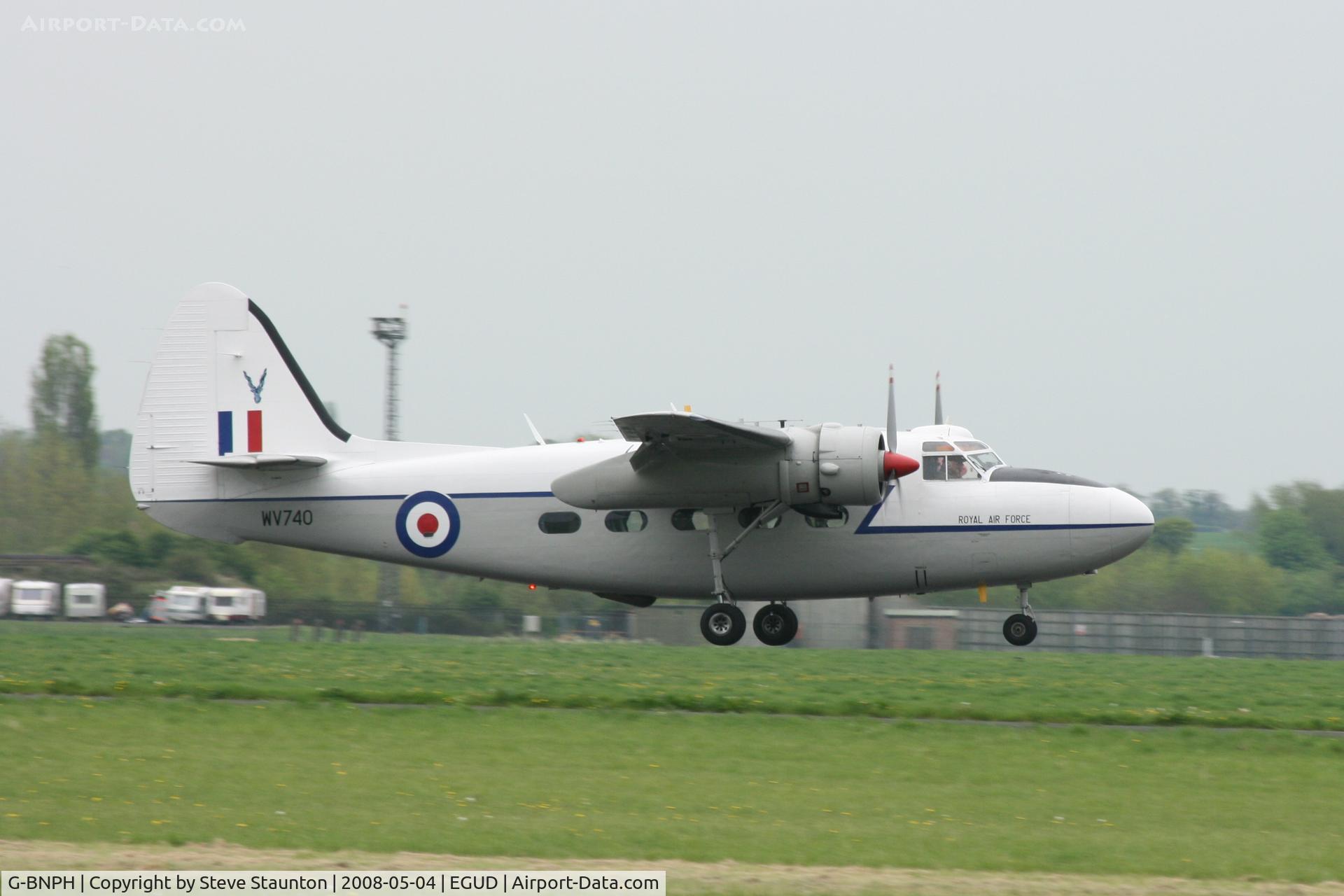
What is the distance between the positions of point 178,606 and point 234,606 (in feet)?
5.35

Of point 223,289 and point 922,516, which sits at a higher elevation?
point 223,289

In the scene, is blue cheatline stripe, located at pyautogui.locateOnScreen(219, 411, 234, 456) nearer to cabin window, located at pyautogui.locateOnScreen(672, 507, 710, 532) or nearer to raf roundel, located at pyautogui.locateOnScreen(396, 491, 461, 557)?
raf roundel, located at pyautogui.locateOnScreen(396, 491, 461, 557)

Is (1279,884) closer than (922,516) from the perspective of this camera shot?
Yes

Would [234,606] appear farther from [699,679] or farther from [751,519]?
[751,519]

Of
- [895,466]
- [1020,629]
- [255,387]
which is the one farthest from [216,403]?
[1020,629]

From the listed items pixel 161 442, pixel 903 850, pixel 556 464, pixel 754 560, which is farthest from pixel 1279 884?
pixel 161 442

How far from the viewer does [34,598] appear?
129 ft

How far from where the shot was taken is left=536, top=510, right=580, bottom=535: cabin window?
17891 mm

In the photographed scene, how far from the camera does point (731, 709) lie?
1592 cm

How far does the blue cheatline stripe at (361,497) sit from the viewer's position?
18000mm

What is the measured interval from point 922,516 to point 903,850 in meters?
7.77

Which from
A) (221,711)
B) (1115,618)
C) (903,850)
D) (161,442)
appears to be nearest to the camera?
(903,850)

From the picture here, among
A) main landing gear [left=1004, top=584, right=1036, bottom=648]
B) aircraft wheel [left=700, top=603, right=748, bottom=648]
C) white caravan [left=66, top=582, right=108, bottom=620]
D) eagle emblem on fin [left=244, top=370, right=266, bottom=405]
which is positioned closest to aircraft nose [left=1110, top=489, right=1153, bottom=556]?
main landing gear [left=1004, top=584, right=1036, bottom=648]

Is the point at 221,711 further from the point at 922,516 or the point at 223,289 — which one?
the point at 922,516
